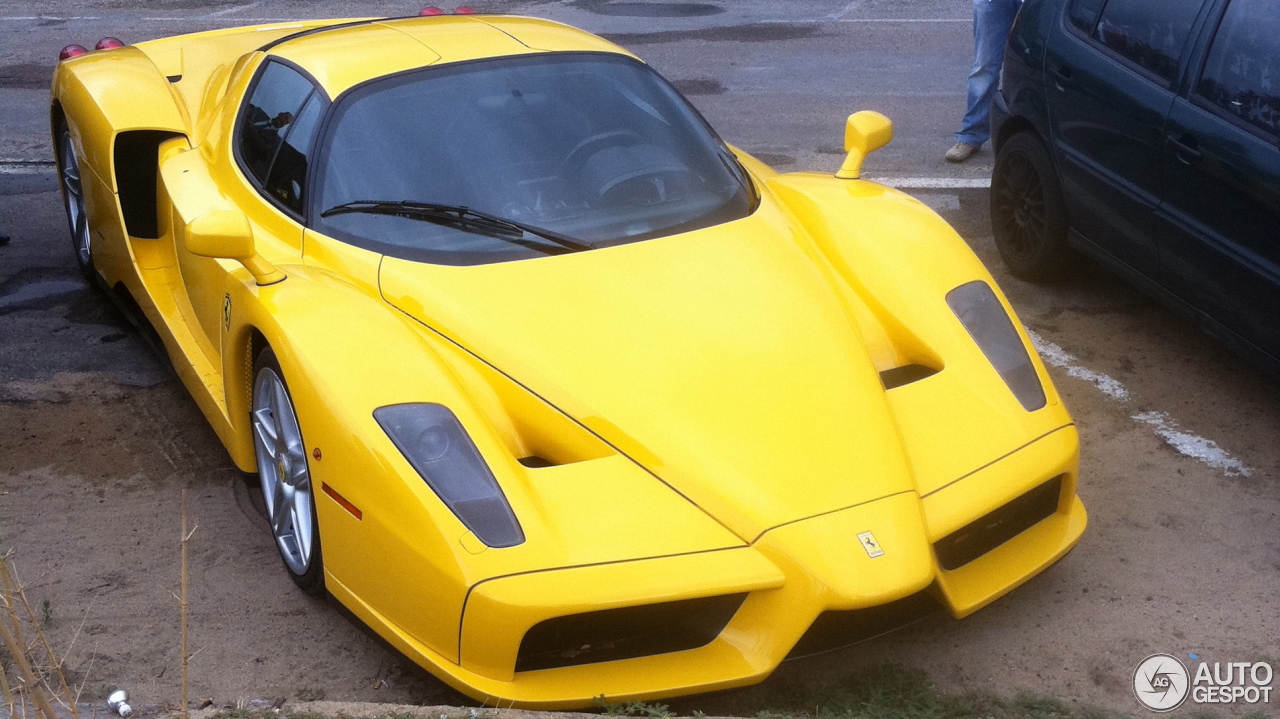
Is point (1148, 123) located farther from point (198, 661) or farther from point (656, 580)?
point (198, 661)

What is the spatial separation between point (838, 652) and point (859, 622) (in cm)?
32

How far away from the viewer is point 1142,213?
188 inches

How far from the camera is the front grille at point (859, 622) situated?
2912 millimetres

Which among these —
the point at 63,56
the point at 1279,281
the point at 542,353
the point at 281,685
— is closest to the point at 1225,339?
the point at 1279,281

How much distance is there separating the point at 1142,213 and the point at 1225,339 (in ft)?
1.96

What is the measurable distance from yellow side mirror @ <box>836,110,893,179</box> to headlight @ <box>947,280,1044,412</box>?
81 centimetres

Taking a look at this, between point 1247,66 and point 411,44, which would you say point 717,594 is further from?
point 1247,66

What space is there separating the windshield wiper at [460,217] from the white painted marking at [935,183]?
366 cm

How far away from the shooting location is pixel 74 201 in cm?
565

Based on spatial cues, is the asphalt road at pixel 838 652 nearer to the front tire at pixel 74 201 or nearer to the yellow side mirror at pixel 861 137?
the front tire at pixel 74 201

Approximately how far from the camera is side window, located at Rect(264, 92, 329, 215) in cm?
393

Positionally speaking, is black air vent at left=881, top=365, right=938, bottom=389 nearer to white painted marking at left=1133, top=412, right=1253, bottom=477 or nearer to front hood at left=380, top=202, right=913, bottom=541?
front hood at left=380, top=202, right=913, bottom=541

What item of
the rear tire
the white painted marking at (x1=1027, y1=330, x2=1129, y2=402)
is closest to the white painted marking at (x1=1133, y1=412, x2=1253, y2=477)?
the white painted marking at (x1=1027, y1=330, x2=1129, y2=402)

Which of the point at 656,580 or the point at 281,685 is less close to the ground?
the point at 656,580
